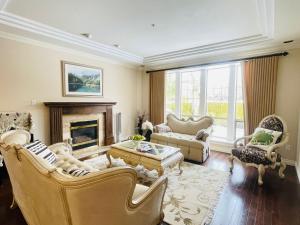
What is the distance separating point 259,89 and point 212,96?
49.3 inches

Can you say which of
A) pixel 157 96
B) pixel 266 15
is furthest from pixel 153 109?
pixel 266 15

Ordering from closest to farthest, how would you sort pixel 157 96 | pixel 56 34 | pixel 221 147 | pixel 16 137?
1. pixel 16 137
2. pixel 56 34
3. pixel 221 147
4. pixel 157 96

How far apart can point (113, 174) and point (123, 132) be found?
4759mm

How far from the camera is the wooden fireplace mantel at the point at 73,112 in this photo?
3693mm

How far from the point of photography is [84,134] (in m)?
4.50

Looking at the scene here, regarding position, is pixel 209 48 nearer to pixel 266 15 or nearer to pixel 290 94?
pixel 266 15

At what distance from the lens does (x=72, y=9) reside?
2.52 meters

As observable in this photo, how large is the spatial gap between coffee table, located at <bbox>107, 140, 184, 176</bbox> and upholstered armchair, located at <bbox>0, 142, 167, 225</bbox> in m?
1.18

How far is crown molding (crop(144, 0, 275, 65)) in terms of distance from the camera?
2338 mm

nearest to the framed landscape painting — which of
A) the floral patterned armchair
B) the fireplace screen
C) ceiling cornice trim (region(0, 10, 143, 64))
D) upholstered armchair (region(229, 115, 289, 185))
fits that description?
ceiling cornice trim (region(0, 10, 143, 64))

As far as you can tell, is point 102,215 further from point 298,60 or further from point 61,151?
point 298,60

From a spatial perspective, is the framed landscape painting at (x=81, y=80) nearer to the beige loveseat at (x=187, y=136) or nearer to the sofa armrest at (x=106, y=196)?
the beige loveseat at (x=187, y=136)

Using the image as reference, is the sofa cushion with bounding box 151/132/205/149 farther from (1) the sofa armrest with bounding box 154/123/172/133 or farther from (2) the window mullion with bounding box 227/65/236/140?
(2) the window mullion with bounding box 227/65/236/140


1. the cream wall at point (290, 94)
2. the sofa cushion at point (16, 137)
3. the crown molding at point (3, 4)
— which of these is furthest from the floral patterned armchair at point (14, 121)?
the cream wall at point (290, 94)
